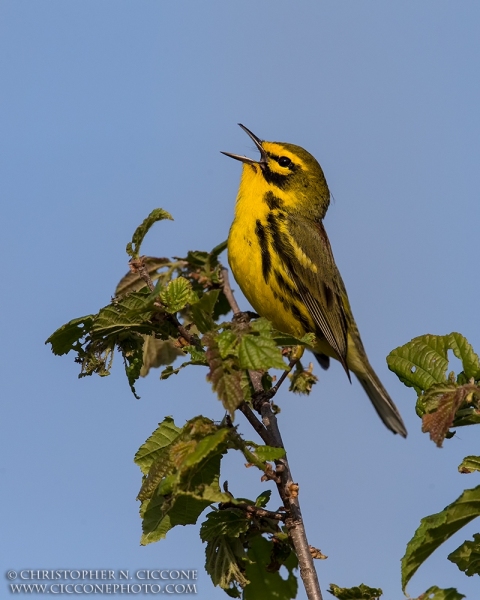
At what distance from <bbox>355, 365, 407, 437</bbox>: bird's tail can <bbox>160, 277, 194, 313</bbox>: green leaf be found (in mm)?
3825

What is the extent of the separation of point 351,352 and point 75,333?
368 cm

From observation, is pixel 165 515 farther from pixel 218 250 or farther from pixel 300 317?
pixel 300 317

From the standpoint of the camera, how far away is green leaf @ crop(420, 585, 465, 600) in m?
2.79

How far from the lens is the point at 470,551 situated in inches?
112

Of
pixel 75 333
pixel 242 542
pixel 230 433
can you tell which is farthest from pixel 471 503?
pixel 75 333

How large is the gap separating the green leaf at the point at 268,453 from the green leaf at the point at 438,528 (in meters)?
0.59

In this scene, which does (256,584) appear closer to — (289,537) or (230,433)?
(289,537)

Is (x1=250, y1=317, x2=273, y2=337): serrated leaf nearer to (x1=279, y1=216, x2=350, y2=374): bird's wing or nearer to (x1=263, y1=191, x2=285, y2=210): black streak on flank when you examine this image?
(x1=279, y1=216, x2=350, y2=374): bird's wing

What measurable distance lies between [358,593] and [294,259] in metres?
3.20

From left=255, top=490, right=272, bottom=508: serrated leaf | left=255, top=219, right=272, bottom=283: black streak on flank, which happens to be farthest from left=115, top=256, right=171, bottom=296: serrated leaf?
left=255, top=490, right=272, bottom=508: serrated leaf

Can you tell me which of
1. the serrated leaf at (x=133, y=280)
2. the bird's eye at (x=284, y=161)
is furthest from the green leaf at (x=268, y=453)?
the bird's eye at (x=284, y=161)

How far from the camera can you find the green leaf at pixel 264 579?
3771 mm

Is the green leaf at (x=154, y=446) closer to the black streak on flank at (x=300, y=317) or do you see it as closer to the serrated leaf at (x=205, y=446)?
the serrated leaf at (x=205, y=446)

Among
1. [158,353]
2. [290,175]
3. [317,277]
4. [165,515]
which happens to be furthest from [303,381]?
[290,175]
